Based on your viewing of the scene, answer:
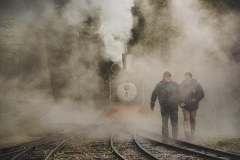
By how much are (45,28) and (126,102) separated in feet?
20.4

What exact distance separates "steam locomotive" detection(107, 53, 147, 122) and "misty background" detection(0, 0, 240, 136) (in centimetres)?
60

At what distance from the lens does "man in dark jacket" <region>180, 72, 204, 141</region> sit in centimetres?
658

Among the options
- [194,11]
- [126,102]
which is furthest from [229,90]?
[126,102]

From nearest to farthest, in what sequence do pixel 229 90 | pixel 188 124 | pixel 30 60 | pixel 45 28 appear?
pixel 188 124
pixel 229 90
pixel 30 60
pixel 45 28

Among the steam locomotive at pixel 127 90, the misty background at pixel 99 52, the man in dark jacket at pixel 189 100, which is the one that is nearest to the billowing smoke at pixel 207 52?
the misty background at pixel 99 52

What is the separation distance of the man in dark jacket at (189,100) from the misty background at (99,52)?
6.18ft

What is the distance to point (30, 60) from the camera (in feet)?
41.0

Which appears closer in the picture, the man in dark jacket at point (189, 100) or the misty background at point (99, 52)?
the man in dark jacket at point (189, 100)

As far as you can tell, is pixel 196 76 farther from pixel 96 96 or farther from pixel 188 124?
pixel 96 96

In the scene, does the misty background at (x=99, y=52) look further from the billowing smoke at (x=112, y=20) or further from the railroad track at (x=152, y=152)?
the railroad track at (x=152, y=152)

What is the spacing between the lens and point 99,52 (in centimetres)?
1711

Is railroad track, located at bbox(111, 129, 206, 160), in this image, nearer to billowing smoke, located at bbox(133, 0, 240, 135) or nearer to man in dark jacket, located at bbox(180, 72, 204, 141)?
man in dark jacket, located at bbox(180, 72, 204, 141)

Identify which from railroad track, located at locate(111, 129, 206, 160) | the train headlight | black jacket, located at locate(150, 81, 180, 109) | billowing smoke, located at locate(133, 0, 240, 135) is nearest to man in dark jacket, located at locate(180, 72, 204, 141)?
black jacket, located at locate(150, 81, 180, 109)

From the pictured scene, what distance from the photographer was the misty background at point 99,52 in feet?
27.2
